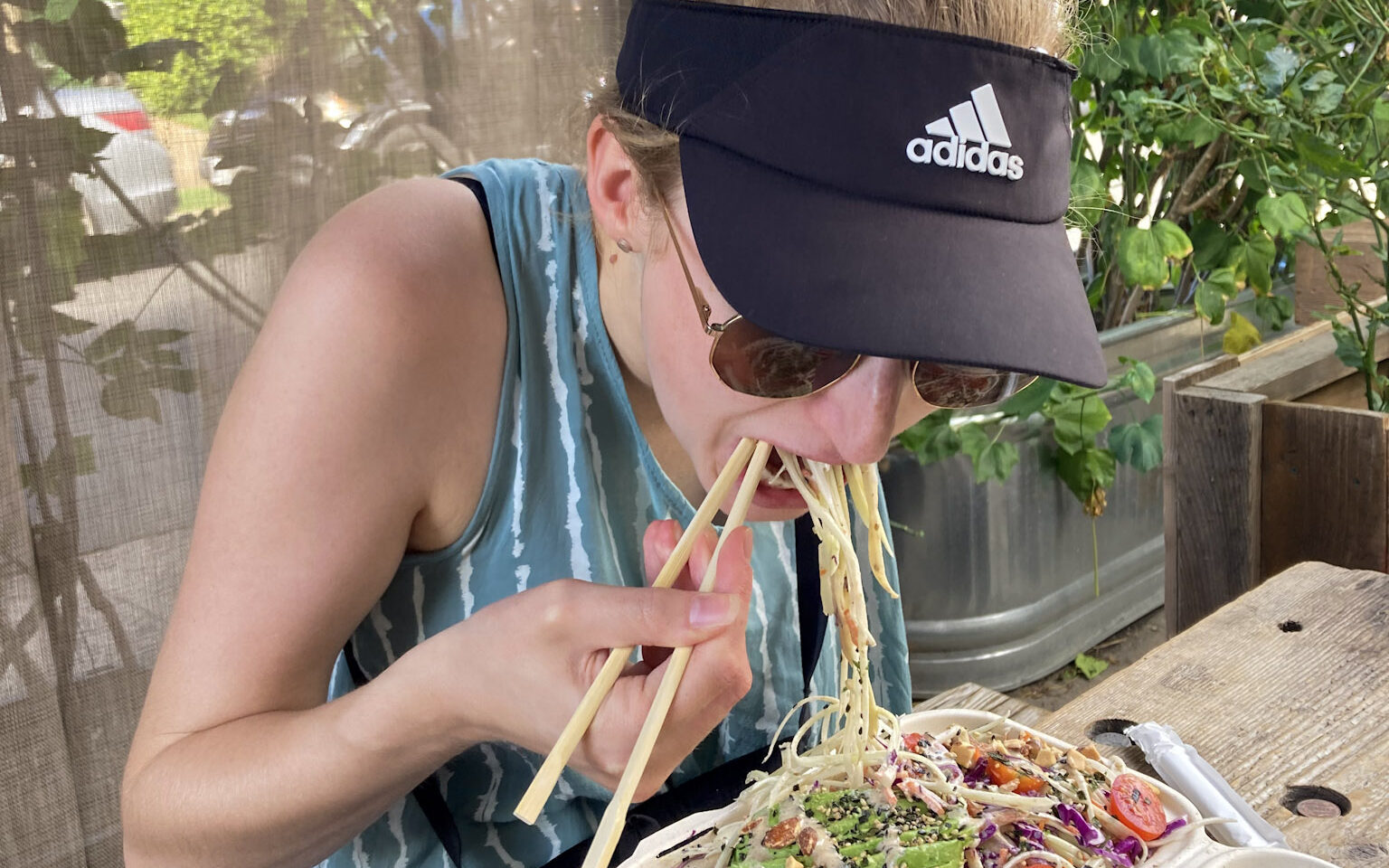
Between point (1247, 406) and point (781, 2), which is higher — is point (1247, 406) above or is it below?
below

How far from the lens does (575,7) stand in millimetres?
2518

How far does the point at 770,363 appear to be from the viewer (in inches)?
40.1

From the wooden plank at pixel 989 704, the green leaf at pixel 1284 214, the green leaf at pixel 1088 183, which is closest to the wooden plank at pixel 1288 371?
the green leaf at pixel 1284 214

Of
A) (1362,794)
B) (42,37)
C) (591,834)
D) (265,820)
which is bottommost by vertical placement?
(591,834)

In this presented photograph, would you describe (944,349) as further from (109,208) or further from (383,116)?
(383,116)

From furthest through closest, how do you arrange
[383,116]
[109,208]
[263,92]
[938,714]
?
[383,116]
[263,92]
[109,208]
[938,714]

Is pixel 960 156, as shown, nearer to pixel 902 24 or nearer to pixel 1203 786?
pixel 902 24

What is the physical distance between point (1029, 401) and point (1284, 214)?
756 mm

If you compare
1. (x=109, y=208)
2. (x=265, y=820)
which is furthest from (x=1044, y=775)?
(x=109, y=208)

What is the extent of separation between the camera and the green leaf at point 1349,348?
8.35 ft

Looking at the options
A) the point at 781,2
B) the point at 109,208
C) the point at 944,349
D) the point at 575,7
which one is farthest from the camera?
the point at 575,7

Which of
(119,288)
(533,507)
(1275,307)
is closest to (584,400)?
(533,507)

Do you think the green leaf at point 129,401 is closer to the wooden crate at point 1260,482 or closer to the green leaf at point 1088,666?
the wooden crate at point 1260,482

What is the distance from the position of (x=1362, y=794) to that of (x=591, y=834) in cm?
91
